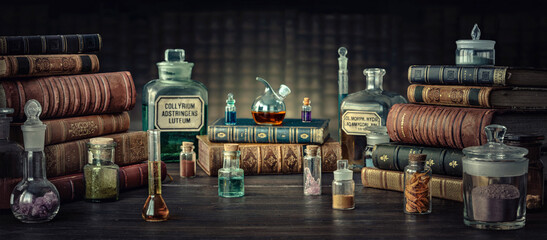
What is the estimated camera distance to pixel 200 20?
289 centimetres

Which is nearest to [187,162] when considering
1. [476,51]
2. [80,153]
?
[80,153]

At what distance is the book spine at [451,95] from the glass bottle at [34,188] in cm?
88

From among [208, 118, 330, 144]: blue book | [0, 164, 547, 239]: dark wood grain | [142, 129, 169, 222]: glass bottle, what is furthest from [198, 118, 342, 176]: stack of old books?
[142, 129, 169, 222]: glass bottle

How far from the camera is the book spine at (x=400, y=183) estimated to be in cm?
187

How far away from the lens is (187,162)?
7.29ft

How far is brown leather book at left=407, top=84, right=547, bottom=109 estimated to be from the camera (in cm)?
187

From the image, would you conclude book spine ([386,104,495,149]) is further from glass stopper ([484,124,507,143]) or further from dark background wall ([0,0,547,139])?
dark background wall ([0,0,547,139])

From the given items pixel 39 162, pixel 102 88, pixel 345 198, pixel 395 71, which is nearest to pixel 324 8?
pixel 395 71

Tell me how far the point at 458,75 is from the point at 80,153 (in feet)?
2.96

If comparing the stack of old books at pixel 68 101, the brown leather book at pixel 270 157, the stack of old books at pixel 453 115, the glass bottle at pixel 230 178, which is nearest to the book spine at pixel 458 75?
the stack of old books at pixel 453 115

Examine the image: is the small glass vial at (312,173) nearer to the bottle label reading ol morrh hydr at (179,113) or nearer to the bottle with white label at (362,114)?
the bottle with white label at (362,114)

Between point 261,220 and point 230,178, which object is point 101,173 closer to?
point 230,178

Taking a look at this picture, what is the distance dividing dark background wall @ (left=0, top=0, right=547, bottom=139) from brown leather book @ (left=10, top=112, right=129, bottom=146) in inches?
30.9

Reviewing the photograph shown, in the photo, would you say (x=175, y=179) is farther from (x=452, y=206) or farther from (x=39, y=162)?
Answer: (x=452, y=206)
